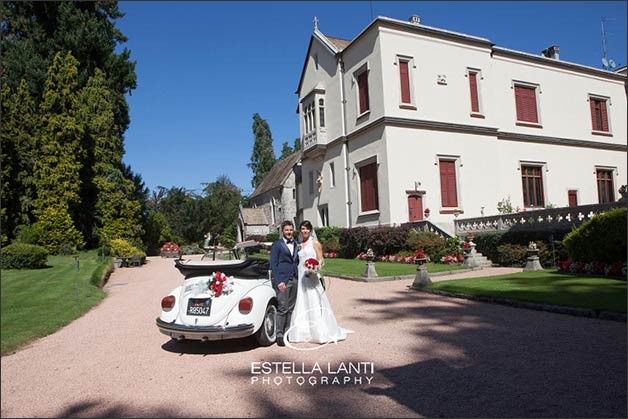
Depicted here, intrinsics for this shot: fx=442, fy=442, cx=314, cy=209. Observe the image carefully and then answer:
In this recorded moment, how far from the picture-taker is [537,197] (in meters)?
28.6

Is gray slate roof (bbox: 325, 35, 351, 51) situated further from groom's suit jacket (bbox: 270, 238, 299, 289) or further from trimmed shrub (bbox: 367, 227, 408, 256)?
groom's suit jacket (bbox: 270, 238, 299, 289)

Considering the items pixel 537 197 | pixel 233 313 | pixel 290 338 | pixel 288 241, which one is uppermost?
pixel 537 197

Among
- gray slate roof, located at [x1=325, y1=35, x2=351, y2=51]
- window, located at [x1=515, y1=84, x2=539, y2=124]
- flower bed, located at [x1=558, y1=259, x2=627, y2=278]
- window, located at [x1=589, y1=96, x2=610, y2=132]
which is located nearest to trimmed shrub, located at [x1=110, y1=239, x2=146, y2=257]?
gray slate roof, located at [x1=325, y1=35, x2=351, y2=51]

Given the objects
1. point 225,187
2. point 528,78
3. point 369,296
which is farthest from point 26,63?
point 225,187

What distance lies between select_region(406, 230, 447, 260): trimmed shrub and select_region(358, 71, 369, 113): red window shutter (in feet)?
30.8

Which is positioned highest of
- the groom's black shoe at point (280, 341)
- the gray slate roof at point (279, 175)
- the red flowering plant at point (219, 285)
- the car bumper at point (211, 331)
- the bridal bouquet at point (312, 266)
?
the gray slate roof at point (279, 175)

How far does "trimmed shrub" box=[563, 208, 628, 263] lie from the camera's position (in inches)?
464

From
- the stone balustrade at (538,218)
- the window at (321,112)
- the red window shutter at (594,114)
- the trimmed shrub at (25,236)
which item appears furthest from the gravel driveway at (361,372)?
the red window shutter at (594,114)

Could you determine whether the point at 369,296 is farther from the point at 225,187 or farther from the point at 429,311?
the point at 225,187

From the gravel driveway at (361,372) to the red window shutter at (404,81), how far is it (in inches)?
716

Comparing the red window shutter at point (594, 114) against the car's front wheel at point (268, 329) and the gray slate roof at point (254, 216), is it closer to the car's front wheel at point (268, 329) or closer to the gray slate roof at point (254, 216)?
the gray slate roof at point (254, 216)

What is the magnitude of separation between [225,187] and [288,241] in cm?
7083

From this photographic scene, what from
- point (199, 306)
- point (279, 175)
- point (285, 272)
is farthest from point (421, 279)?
point (279, 175)

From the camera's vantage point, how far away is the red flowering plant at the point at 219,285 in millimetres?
6254
